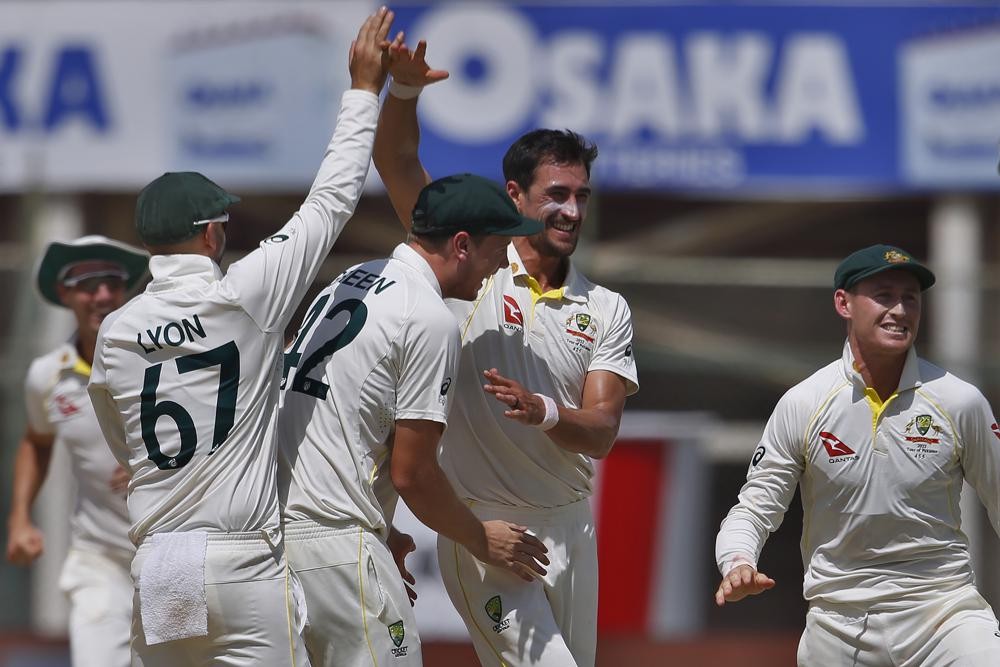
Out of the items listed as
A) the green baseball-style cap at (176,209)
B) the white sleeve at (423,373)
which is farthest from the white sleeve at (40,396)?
the white sleeve at (423,373)

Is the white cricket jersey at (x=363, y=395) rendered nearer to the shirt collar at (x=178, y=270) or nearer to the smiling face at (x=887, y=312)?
the shirt collar at (x=178, y=270)

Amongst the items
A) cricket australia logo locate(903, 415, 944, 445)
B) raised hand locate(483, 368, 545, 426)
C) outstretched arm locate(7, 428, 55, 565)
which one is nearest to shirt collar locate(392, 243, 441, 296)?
raised hand locate(483, 368, 545, 426)

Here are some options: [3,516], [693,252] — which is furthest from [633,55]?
[3,516]

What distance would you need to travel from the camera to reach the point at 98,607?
19.7ft

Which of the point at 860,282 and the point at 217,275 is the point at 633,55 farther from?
the point at 217,275

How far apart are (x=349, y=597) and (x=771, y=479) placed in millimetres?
1580

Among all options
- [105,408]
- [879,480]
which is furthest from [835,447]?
[105,408]

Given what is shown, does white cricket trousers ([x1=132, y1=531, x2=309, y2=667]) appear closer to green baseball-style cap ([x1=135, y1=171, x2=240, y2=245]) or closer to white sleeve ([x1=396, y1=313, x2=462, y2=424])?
white sleeve ([x1=396, y1=313, x2=462, y2=424])

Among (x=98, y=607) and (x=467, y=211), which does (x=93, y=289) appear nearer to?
(x=98, y=607)

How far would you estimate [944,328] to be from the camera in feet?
37.5

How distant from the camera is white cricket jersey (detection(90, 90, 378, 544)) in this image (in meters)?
4.13

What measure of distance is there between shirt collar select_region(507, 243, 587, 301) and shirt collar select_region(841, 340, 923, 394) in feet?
3.12

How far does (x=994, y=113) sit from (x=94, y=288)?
7.51 m

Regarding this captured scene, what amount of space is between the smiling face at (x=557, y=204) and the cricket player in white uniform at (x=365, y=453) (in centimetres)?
85
